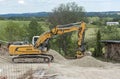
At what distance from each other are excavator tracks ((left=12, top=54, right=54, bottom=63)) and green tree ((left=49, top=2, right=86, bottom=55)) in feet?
89.8

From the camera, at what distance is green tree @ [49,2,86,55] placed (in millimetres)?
61156

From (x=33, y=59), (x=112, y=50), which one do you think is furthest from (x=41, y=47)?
(x=112, y=50)

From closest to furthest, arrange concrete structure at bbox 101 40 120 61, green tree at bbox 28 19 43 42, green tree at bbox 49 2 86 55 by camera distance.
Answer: concrete structure at bbox 101 40 120 61 < green tree at bbox 49 2 86 55 < green tree at bbox 28 19 43 42

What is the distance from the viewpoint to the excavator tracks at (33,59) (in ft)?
102

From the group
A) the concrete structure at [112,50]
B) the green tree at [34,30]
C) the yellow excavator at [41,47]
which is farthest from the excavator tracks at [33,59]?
the green tree at [34,30]

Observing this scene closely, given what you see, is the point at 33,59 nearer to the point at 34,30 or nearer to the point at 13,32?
the point at 34,30

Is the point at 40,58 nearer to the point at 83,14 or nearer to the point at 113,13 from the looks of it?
the point at 83,14

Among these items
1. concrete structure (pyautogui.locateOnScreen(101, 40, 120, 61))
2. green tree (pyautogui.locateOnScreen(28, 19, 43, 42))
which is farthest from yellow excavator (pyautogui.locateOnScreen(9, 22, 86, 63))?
green tree (pyautogui.locateOnScreen(28, 19, 43, 42))

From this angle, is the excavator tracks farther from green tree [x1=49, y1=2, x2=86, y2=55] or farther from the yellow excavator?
green tree [x1=49, y1=2, x2=86, y2=55]

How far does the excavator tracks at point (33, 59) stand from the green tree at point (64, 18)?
2737cm

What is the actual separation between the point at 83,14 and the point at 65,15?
4127mm

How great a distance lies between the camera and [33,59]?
3184cm

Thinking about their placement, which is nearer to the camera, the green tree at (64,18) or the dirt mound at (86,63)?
the dirt mound at (86,63)

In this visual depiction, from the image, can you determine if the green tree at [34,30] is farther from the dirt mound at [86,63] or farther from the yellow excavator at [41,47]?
the dirt mound at [86,63]
